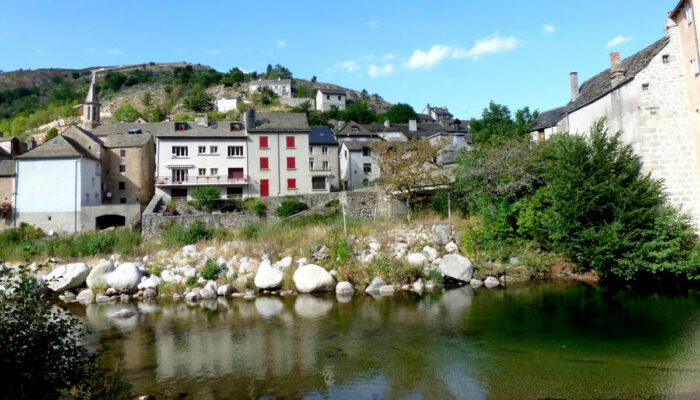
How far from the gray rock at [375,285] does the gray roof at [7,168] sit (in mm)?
32746

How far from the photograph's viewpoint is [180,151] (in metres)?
38.8

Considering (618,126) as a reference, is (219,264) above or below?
below

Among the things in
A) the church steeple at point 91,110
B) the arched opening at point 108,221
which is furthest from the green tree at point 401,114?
the arched opening at point 108,221

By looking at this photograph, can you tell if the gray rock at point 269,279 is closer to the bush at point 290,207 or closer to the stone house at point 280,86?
the bush at point 290,207

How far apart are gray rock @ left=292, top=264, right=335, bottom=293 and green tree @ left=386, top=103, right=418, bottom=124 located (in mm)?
62012

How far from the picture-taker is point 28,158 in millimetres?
33188

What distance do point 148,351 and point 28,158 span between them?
31.1 metres

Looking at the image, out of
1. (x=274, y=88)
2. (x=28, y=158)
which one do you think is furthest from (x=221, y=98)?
(x=28, y=158)

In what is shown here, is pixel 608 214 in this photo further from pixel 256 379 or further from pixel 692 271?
pixel 256 379

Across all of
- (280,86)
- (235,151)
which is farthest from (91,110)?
(280,86)

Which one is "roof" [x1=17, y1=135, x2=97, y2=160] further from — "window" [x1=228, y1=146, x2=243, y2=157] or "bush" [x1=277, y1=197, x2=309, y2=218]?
"bush" [x1=277, y1=197, x2=309, y2=218]

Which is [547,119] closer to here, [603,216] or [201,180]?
[603,216]

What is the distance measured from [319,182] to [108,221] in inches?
774

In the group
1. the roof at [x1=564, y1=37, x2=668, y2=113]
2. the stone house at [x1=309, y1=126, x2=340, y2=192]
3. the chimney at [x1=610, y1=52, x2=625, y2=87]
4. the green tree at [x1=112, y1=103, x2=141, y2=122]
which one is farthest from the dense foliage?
the green tree at [x1=112, y1=103, x2=141, y2=122]
